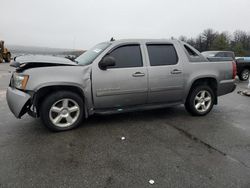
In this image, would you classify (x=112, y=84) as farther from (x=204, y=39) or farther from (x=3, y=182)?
(x=204, y=39)

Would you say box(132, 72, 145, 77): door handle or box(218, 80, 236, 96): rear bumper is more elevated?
box(132, 72, 145, 77): door handle

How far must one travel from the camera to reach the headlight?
11.6ft

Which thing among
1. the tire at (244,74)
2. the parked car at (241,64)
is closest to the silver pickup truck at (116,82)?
the parked car at (241,64)

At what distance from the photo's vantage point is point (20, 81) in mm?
3639

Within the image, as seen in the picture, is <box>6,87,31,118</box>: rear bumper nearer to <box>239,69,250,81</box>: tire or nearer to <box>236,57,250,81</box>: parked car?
<box>236,57,250,81</box>: parked car

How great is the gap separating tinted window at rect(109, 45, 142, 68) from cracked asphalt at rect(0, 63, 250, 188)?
4.12 ft

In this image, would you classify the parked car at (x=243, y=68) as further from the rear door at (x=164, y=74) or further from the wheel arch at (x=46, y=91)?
the wheel arch at (x=46, y=91)

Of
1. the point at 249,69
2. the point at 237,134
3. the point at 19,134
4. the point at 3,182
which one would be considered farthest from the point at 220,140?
the point at 249,69

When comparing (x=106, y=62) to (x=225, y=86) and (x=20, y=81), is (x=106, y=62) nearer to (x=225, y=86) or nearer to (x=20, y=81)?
(x=20, y=81)

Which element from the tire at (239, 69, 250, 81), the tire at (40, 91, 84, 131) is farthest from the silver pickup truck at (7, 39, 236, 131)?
the tire at (239, 69, 250, 81)

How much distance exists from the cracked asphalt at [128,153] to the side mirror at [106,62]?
4.03ft

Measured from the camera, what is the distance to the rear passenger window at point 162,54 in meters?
4.40

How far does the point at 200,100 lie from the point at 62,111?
319cm

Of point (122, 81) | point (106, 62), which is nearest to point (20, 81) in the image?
point (106, 62)
